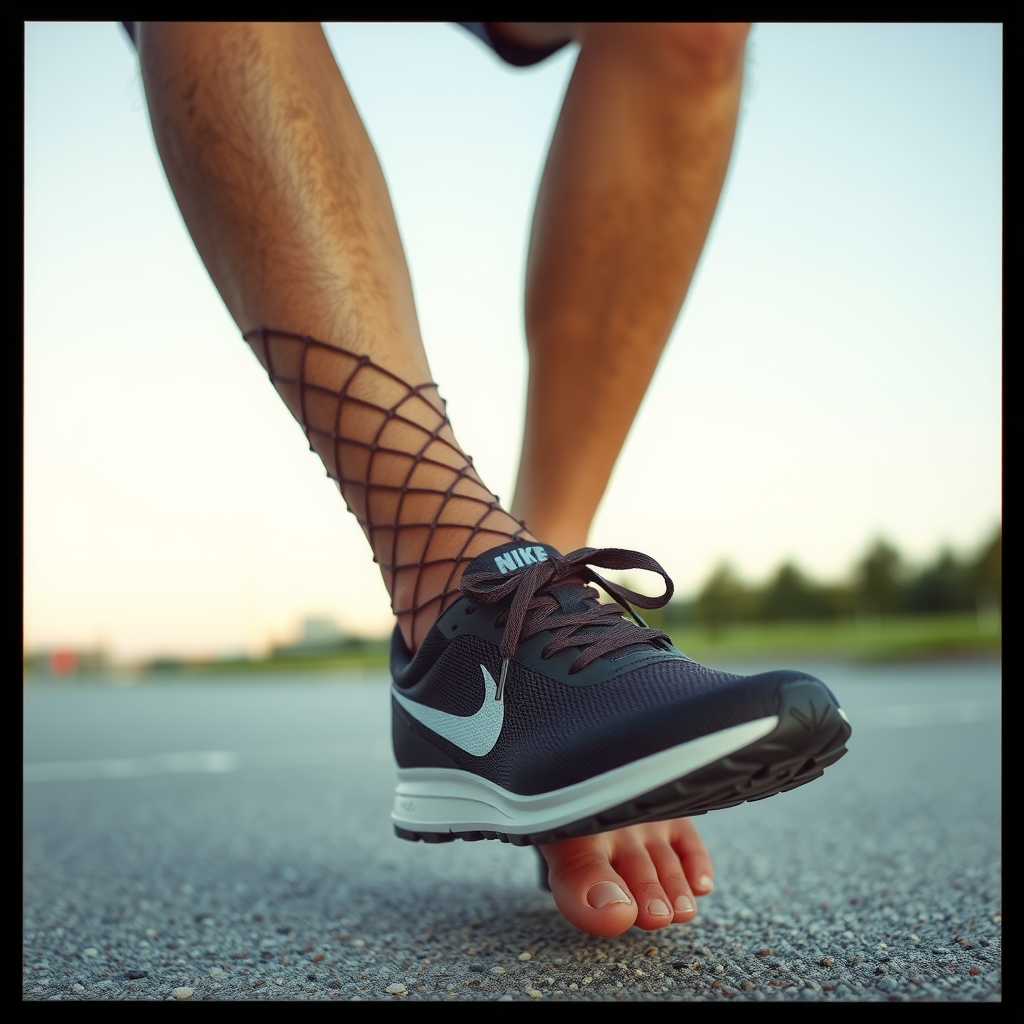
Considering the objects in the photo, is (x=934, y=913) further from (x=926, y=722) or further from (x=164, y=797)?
(x=926, y=722)

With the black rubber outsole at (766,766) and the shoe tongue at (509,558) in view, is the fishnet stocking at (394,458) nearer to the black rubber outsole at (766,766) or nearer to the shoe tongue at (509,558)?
the shoe tongue at (509,558)

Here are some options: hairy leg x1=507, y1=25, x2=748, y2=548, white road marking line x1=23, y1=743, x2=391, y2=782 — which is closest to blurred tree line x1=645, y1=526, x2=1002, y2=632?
white road marking line x1=23, y1=743, x2=391, y2=782

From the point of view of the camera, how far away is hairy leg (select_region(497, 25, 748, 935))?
1.26m

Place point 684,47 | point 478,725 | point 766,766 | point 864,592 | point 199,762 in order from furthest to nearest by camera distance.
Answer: point 864,592, point 199,762, point 684,47, point 478,725, point 766,766

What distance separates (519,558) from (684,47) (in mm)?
724

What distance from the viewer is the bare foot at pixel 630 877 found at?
88cm

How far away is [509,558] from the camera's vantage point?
938 millimetres

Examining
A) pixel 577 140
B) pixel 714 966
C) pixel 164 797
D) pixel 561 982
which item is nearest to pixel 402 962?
pixel 561 982

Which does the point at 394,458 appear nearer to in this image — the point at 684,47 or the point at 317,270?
the point at 317,270

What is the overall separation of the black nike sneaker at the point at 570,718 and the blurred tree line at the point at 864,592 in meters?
29.6

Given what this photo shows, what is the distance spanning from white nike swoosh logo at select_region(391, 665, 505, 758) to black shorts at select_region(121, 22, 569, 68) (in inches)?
36.5

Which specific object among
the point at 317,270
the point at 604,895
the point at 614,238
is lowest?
the point at 604,895

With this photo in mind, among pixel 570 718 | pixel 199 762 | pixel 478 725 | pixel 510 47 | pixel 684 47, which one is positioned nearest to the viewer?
pixel 570 718

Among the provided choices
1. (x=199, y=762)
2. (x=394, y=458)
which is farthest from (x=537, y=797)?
(x=199, y=762)
